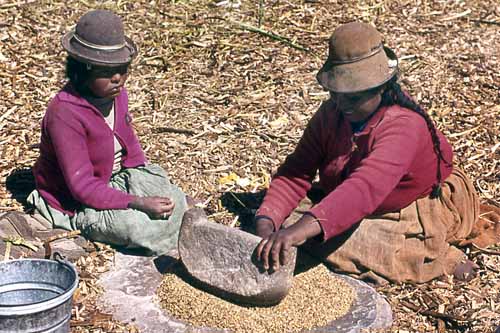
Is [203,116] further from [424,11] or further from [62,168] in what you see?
[424,11]

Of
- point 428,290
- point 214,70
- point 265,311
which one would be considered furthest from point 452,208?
point 214,70

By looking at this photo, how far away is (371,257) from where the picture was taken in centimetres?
587

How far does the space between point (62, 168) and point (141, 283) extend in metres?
0.83

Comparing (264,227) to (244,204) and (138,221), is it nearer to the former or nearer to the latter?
(138,221)

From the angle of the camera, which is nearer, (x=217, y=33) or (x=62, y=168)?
(x=62, y=168)

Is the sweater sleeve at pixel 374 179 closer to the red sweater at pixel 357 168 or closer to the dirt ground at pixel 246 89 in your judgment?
the red sweater at pixel 357 168

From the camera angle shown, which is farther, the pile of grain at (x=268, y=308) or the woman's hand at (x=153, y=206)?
the woman's hand at (x=153, y=206)

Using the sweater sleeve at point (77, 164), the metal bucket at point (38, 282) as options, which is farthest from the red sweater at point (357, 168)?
the metal bucket at point (38, 282)

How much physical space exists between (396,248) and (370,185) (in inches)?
22.9

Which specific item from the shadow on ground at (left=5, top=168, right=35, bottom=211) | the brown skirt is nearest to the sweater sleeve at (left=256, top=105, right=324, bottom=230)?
the brown skirt

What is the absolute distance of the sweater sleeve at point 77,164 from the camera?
588 cm

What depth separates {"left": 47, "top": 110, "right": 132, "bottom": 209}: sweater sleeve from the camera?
19.3 feet

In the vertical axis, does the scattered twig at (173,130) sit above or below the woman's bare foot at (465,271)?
below

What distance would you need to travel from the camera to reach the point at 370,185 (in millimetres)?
5461
